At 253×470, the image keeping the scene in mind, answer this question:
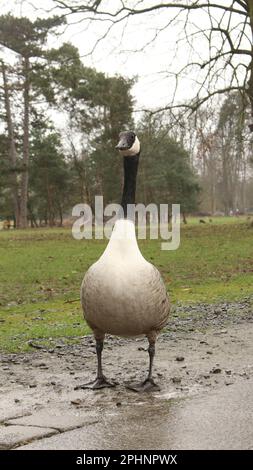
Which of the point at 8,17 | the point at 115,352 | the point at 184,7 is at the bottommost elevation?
the point at 115,352

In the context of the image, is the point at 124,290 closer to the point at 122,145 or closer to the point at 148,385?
the point at 148,385

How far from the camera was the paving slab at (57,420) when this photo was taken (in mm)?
4927

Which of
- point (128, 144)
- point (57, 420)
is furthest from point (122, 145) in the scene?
point (57, 420)

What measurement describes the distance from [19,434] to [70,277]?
1258 centimetres

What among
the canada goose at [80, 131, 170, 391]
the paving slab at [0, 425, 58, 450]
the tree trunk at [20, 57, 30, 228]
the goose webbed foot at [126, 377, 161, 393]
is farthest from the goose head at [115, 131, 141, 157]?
the tree trunk at [20, 57, 30, 228]

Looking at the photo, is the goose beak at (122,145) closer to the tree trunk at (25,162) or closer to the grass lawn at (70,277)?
the grass lawn at (70,277)

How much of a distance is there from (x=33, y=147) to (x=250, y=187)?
55.8 metres

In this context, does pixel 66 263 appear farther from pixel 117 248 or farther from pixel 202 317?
pixel 117 248

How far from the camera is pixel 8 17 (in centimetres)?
4469

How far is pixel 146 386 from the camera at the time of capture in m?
6.07

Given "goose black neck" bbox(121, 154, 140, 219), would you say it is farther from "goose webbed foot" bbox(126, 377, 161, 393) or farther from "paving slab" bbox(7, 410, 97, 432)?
"paving slab" bbox(7, 410, 97, 432)

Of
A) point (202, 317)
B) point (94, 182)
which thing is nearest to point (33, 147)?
point (94, 182)

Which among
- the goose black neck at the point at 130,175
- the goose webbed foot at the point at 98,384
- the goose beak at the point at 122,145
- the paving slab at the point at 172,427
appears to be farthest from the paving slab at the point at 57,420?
the goose beak at the point at 122,145

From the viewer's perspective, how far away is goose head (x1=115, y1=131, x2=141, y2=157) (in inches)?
237
